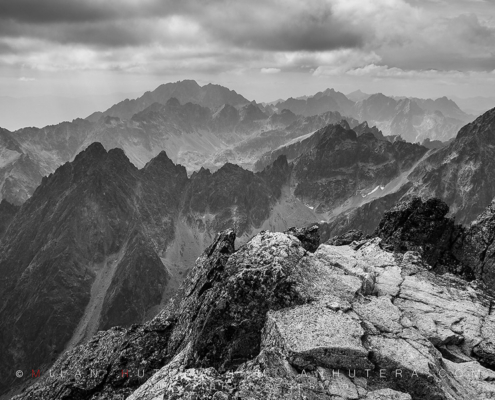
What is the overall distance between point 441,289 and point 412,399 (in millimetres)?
18225

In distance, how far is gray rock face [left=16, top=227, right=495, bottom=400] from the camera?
21016 millimetres

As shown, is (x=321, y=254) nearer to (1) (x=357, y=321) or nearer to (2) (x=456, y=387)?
(1) (x=357, y=321)

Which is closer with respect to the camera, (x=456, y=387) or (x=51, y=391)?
(x=456, y=387)

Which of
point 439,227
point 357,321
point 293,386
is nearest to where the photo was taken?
point 293,386

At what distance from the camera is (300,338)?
2300 centimetres

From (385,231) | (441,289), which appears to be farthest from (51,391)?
(385,231)

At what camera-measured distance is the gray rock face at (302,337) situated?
21.0m

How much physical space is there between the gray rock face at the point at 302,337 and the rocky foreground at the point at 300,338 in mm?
79

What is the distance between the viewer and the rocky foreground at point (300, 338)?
69.2 feet

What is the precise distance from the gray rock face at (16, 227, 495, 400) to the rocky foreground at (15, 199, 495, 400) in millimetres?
79

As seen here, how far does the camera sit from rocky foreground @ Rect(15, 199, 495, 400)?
2111 cm

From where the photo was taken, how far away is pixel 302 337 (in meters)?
23.1

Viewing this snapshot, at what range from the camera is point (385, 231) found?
59062 mm

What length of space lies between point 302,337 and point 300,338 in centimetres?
16
